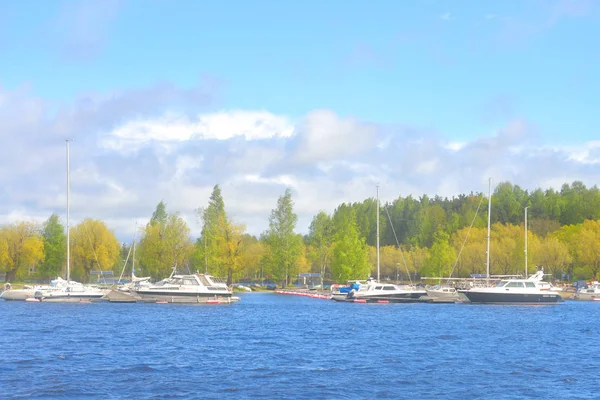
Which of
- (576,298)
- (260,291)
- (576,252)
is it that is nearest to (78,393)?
(576,298)

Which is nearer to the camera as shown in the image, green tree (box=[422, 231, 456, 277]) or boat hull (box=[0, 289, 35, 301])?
boat hull (box=[0, 289, 35, 301])

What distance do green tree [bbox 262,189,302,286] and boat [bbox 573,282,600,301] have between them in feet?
179

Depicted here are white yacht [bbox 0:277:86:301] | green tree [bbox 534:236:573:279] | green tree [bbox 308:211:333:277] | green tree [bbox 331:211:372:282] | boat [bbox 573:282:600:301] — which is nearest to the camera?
white yacht [bbox 0:277:86:301]

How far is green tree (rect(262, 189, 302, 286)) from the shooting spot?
464 ft

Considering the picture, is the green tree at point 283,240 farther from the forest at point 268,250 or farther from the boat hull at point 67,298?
the boat hull at point 67,298

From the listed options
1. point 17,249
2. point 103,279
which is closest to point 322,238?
point 103,279

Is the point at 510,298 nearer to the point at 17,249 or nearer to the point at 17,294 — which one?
the point at 17,294

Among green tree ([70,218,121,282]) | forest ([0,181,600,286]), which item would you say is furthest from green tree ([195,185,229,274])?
green tree ([70,218,121,282])

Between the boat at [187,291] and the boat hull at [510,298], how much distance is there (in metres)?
33.7

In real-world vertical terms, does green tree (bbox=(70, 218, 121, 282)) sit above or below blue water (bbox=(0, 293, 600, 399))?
above

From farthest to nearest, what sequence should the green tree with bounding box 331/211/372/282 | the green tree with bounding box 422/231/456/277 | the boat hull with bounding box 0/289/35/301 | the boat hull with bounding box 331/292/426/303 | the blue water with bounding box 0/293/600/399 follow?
the green tree with bounding box 422/231/456/277, the green tree with bounding box 331/211/372/282, the boat hull with bounding box 331/292/426/303, the boat hull with bounding box 0/289/35/301, the blue water with bounding box 0/293/600/399

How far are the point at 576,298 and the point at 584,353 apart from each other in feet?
252

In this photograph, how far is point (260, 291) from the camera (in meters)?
143

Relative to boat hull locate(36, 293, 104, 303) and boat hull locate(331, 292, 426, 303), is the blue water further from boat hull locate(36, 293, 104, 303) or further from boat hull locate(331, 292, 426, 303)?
boat hull locate(331, 292, 426, 303)
